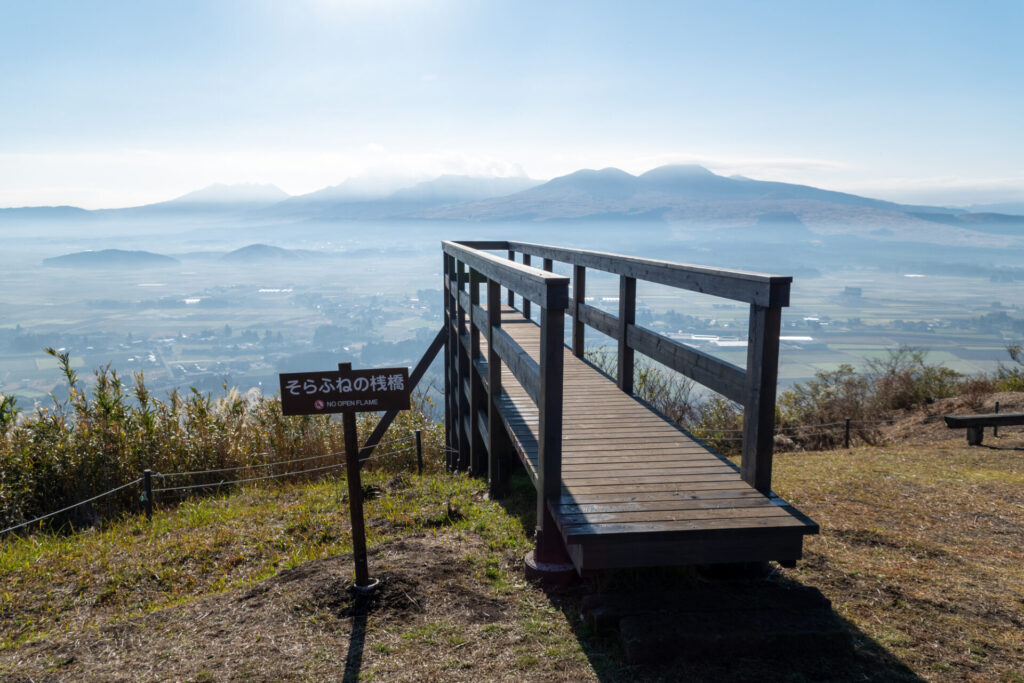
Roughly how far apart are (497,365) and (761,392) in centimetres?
294

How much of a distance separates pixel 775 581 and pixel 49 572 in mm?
5732

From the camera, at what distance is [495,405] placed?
5.99m

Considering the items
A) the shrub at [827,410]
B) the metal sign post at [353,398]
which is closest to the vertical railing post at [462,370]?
the metal sign post at [353,398]

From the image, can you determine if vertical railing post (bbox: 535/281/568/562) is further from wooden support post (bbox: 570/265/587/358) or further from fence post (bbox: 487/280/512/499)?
wooden support post (bbox: 570/265/587/358)

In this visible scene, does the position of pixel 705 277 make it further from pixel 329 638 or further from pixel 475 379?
pixel 475 379

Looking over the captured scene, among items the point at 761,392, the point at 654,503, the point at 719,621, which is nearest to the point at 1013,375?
the point at 761,392

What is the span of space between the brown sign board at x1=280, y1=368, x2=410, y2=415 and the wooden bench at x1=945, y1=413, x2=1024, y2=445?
8654 millimetres

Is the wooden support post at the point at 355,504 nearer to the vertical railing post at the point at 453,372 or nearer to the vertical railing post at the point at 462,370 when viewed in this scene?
the vertical railing post at the point at 462,370

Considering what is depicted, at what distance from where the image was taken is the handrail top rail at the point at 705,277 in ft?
11.0

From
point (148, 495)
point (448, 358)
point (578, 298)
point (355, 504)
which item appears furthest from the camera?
point (448, 358)

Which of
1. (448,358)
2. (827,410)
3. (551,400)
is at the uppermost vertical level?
(551,400)

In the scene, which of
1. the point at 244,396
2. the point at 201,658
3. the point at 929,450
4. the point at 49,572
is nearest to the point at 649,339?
the point at 201,658

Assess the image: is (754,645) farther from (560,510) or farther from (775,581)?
(560,510)

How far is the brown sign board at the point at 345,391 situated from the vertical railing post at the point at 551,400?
917mm
